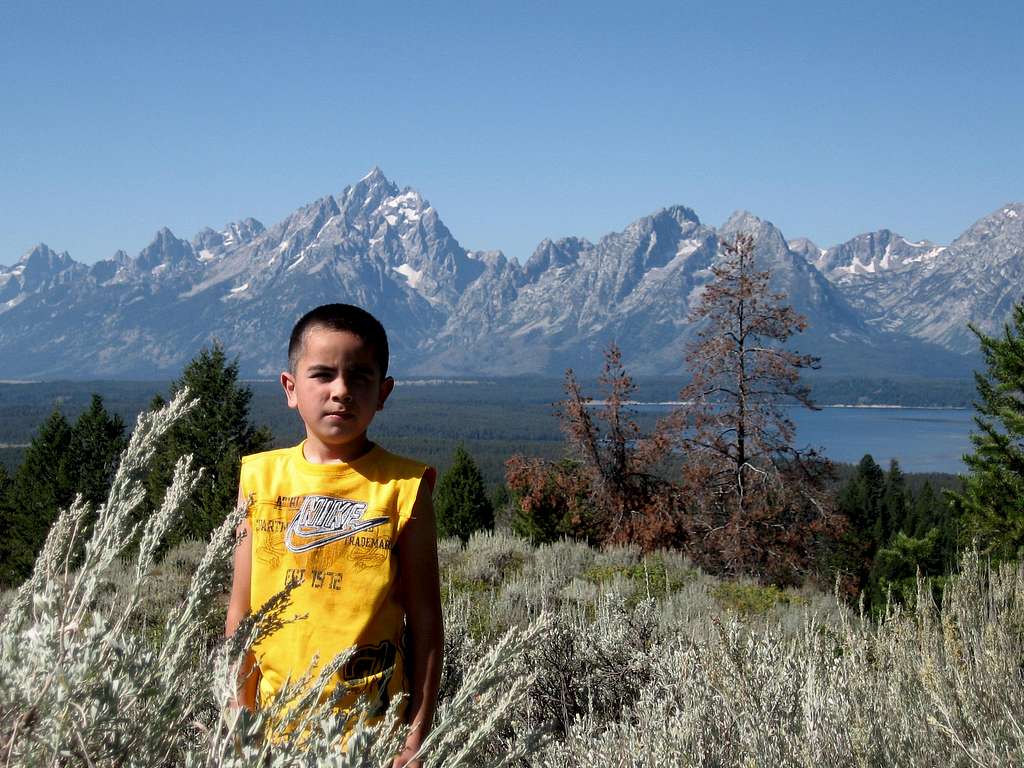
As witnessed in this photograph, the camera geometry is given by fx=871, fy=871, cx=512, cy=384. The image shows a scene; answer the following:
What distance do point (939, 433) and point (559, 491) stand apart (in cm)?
18571

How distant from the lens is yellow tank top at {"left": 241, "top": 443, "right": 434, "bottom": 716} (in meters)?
2.05

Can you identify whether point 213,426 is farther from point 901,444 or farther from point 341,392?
point 901,444

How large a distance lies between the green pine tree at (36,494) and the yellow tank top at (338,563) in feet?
104

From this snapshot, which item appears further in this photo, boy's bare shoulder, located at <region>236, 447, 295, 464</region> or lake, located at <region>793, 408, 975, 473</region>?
lake, located at <region>793, 408, 975, 473</region>

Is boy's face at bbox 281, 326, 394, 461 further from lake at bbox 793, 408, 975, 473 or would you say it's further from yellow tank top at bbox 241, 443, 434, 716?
lake at bbox 793, 408, 975, 473

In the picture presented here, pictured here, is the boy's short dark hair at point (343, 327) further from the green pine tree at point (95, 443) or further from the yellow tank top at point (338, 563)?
the green pine tree at point (95, 443)

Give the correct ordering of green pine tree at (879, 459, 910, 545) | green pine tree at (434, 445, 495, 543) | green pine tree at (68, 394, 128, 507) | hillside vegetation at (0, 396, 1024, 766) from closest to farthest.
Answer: hillside vegetation at (0, 396, 1024, 766)
green pine tree at (434, 445, 495, 543)
green pine tree at (68, 394, 128, 507)
green pine tree at (879, 459, 910, 545)

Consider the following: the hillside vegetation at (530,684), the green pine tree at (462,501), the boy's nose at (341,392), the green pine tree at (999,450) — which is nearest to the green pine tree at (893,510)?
the green pine tree at (462,501)

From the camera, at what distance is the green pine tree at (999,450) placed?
14.7 m

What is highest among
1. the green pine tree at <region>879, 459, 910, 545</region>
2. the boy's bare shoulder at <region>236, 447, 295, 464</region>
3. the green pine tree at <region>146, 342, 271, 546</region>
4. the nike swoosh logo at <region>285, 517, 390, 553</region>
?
the boy's bare shoulder at <region>236, 447, 295, 464</region>

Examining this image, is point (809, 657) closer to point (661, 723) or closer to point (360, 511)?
point (661, 723)

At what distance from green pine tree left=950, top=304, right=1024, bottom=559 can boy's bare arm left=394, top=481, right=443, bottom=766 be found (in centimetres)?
1439

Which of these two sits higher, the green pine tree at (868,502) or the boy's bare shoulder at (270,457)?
the boy's bare shoulder at (270,457)

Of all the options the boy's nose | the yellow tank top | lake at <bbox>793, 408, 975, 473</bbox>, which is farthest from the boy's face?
lake at <bbox>793, 408, 975, 473</bbox>
